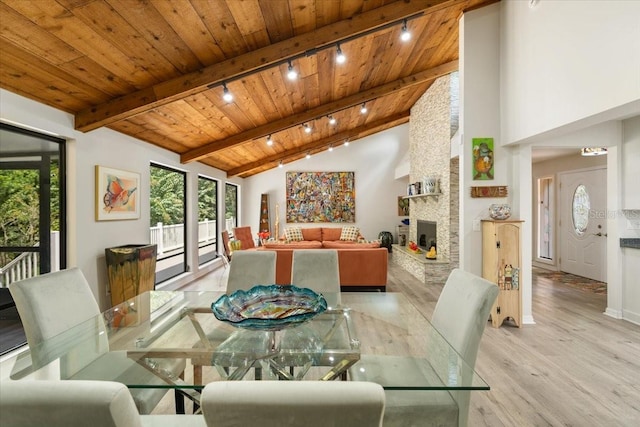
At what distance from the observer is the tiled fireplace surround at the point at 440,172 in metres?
5.86

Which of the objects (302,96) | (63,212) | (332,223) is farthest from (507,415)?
(332,223)

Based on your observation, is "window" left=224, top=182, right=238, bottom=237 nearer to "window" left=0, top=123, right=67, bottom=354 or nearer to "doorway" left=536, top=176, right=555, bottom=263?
"window" left=0, top=123, right=67, bottom=354

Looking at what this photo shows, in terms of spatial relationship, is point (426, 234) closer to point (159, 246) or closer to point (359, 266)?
point (359, 266)

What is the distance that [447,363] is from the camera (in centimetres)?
156

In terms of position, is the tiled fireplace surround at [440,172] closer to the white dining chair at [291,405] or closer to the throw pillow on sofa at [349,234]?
the throw pillow on sofa at [349,234]

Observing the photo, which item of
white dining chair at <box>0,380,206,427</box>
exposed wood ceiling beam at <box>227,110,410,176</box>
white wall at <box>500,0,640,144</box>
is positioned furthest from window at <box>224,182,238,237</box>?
white dining chair at <box>0,380,206,427</box>

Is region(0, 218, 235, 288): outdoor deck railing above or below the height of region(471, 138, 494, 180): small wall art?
below

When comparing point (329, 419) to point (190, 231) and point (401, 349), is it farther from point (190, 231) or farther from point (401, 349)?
point (190, 231)

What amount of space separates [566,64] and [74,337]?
14.2 feet

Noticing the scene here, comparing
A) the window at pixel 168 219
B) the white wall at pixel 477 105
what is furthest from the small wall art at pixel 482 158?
the window at pixel 168 219

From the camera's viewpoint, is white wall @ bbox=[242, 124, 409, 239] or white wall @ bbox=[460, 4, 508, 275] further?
white wall @ bbox=[242, 124, 409, 239]

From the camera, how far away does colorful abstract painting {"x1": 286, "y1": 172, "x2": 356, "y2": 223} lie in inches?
400

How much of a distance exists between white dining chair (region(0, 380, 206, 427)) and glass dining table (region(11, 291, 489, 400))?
60 cm

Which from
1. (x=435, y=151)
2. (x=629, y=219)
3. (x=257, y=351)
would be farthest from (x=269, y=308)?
(x=435, y=151)
